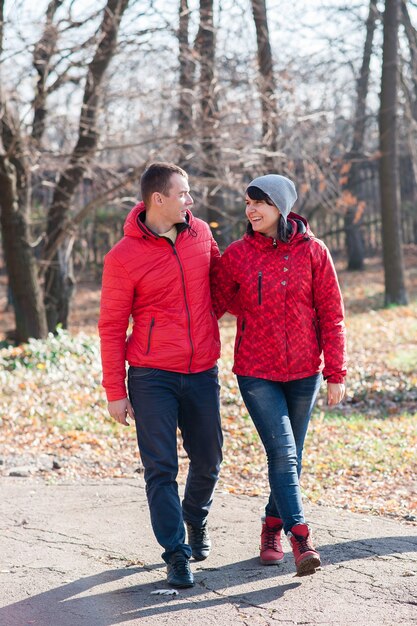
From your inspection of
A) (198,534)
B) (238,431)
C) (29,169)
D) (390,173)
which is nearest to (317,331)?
A: (198,534)

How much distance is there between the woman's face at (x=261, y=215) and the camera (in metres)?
4.47

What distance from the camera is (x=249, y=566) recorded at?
184 inches

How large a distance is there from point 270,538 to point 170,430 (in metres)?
0.83

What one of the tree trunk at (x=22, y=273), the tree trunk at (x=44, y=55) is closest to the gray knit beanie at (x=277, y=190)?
the tree trunk at (x=44, y=55)

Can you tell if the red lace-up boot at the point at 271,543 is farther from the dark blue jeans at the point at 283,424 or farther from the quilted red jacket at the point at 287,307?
the quilted red jacket at the point at 287,307

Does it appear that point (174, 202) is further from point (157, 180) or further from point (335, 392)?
point (335, 392)

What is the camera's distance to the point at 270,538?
4730mm

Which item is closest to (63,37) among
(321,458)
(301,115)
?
(301,115)

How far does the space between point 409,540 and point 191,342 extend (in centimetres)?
175

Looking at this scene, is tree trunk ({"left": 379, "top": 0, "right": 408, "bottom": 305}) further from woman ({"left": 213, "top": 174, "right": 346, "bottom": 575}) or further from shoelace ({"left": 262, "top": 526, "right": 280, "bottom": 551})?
woman ({"left": 213, "top": 174, "right": 346, "bottom": 575})

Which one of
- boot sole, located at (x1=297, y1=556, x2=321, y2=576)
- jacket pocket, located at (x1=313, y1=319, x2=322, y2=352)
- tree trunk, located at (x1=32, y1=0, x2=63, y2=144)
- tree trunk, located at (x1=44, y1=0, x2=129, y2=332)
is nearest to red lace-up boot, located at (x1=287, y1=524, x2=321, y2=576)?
boot sole, located at (x1=297, y1=556, x2=321, y2=576)

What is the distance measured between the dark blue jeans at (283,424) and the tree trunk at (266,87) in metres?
9.61

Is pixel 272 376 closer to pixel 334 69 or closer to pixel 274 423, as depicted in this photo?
pixel 274 423

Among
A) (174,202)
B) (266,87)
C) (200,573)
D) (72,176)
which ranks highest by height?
(266,87)
